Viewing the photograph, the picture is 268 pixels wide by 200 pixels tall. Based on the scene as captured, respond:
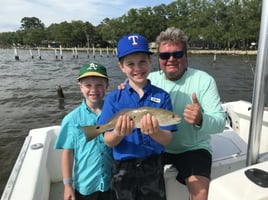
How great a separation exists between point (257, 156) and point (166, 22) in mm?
105482

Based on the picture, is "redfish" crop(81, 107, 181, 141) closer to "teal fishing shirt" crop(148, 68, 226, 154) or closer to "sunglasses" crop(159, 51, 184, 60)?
"teal fishing shirt" crop(148, 68, 226, 154)

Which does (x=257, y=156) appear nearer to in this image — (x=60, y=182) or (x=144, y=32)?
(x=60, y=182)

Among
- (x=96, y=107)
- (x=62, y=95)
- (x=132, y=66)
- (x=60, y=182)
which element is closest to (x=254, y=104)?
(x=132, y=66)

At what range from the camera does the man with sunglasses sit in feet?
8.18

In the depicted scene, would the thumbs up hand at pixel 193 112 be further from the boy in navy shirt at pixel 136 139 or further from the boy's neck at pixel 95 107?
the boy's neck at pixel 95 107

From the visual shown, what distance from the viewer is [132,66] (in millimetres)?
2199

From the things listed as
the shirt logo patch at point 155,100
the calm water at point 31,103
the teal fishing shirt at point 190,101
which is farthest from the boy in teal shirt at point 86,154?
the calm water at point 31,103

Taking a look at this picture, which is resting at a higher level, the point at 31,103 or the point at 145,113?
the point at 145,113

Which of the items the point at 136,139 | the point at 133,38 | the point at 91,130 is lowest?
the point at 136,139

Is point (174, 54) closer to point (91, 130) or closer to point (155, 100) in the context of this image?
point (155, 100)

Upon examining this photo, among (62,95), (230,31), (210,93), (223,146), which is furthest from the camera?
(230,31)

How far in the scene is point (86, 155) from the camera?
8.11ft

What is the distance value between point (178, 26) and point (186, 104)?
300ft

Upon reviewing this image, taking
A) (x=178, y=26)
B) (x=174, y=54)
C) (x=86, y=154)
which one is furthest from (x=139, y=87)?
(x=178, y=26)
